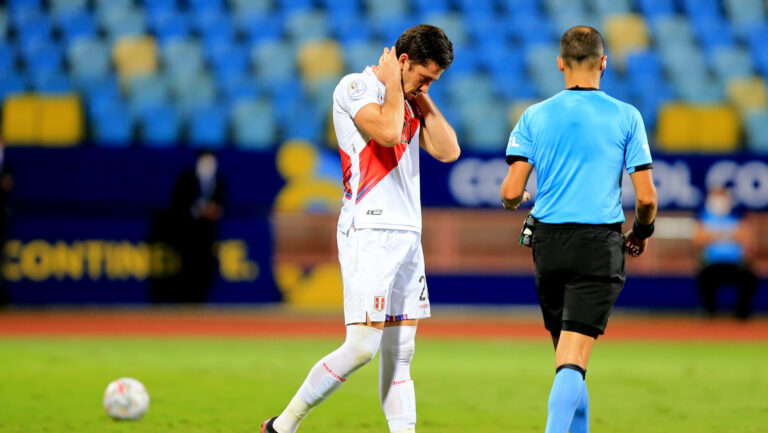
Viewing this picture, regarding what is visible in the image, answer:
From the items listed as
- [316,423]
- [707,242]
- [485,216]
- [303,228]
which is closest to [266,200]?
[303,228]

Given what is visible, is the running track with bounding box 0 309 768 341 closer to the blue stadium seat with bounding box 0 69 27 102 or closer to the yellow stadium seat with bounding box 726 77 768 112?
the blue stadium seat with bounding box 0 69 27 102

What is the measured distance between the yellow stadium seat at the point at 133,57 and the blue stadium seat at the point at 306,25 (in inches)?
90.3

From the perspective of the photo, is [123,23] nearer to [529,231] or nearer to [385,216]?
[385,216]

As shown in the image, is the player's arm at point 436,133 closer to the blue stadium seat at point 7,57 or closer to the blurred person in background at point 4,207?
the blurred person in background at point 4,207

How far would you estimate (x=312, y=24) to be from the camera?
17938mm

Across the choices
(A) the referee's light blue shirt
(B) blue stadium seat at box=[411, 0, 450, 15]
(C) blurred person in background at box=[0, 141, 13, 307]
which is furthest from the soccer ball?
(B) blue stadium seat at box=[411, 0, 450, 15]

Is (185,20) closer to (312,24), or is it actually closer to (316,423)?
(312,24)

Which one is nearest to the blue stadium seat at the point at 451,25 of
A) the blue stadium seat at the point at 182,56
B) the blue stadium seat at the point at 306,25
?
the blue stadium seat at the point at 306,25

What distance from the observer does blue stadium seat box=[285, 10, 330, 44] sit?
58.3ft

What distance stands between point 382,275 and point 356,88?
2.99 ft

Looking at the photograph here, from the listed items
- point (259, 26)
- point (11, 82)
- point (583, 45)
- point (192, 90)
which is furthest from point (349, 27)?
point (583, 45)

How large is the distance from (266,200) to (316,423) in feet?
28.2

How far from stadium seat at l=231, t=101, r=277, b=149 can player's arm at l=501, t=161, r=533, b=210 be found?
36.3 feet

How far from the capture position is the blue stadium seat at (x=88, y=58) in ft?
54.6
